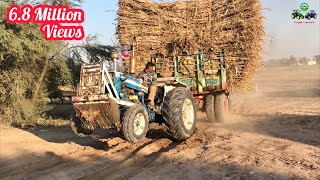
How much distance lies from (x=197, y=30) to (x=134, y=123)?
195 inches

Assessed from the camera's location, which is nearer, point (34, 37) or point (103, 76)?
point (103, 76)

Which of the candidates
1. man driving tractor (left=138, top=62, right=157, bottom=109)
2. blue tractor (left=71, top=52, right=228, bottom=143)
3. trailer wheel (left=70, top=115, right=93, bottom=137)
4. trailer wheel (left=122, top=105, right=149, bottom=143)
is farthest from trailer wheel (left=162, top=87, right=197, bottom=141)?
trailer wheel (left=70, top=115, right=93, bottom=137)

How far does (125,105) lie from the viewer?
720 cm

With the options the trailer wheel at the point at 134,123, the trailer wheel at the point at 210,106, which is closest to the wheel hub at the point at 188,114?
the trailer wheel at the point at 134,123

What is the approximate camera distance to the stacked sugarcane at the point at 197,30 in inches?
419

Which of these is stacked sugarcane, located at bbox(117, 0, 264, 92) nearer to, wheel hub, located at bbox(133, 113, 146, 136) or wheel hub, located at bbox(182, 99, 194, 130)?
wheel hub, located at bbox(182, 99, 194, 130)

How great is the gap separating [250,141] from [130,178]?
320 cm

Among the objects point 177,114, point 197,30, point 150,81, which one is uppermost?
point 197,30

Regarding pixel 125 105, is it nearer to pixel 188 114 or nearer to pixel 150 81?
pixel 150 81

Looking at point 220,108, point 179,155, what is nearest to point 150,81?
point 179,155

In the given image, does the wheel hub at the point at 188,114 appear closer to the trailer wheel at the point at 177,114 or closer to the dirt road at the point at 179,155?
the trailer wheel at the point at 177,114

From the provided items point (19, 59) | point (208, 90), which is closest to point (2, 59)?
point (19, 59)

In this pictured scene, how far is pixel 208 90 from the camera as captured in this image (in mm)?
11023

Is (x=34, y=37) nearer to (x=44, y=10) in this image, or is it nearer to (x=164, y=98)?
(x=44, y=10)
